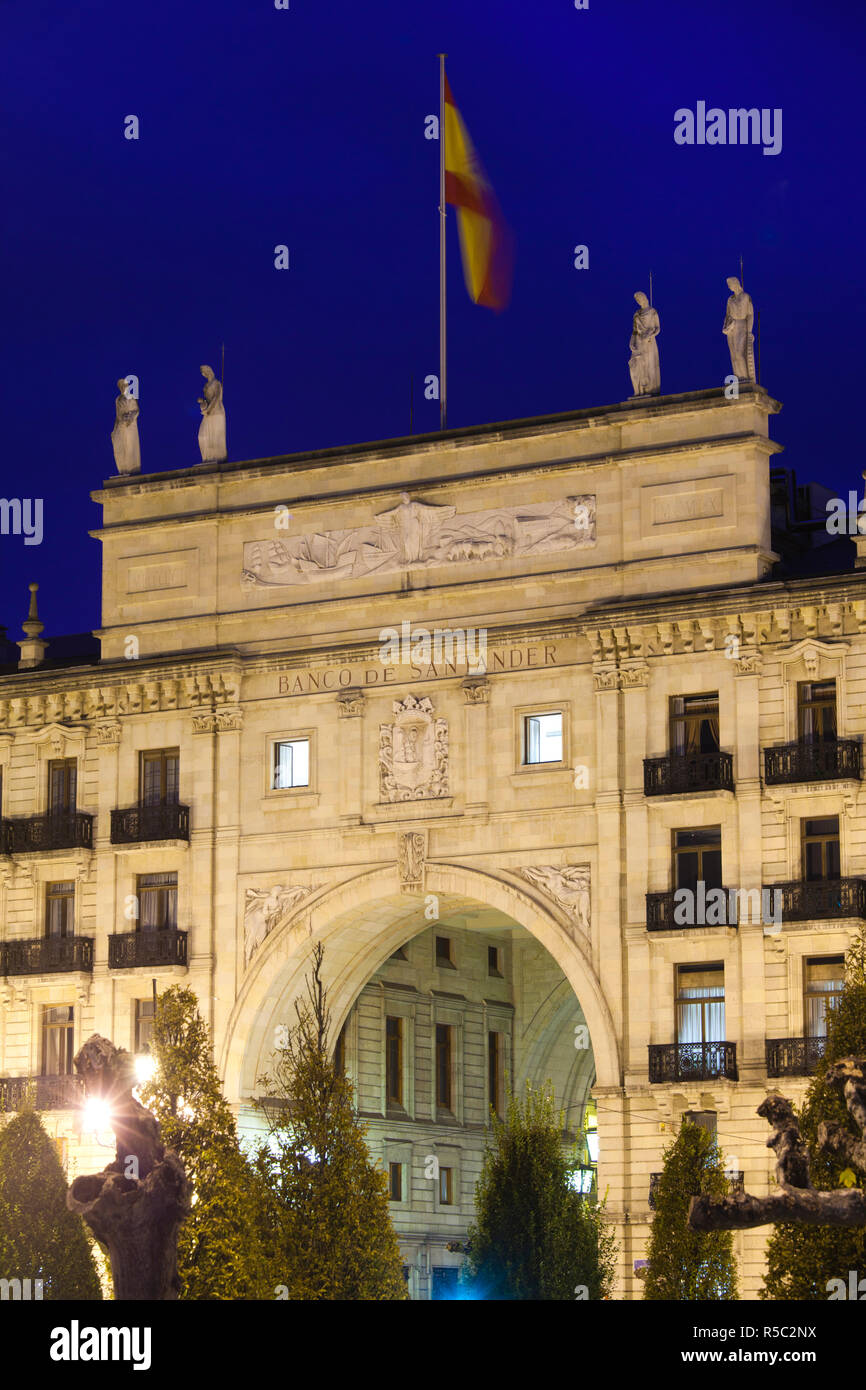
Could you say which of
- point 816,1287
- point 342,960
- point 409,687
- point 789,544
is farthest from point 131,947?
point 816,1287

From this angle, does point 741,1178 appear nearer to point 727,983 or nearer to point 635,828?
point 727,983

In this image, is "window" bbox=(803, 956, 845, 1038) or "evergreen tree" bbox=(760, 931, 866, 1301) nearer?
"evergreen tree" bbox=(760, 931, 866, 1301)

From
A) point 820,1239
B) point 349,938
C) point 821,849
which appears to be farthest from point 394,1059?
point 820,1239

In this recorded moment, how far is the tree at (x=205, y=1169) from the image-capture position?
42562 millimetres

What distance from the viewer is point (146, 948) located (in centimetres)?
5506

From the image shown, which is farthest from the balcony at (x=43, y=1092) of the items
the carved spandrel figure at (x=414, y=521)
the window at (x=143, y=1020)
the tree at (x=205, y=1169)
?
the carved spandrel figure at (x=414, y=521)

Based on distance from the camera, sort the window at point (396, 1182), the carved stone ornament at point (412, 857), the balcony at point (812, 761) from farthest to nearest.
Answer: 1. the window at point (396, 1182)
2. the carved stone ornament at point (412, 857)
3. the balcony at point (812, 761)

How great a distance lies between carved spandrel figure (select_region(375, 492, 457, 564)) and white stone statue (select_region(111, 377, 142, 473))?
24.2ft

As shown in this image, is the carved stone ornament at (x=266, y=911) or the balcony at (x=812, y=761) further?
the carved stone ornament at (x=266, y=911)

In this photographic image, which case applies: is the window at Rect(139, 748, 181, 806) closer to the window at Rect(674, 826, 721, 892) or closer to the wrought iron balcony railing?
the window at Rect(674, 826, 721, 892)

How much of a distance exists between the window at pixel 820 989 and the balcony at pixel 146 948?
1373 cm

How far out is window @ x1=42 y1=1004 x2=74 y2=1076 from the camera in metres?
56.6

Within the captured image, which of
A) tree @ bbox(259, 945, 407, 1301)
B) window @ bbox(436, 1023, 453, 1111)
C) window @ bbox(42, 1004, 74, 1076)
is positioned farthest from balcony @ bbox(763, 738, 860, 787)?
window @ bbox(42, 1004, 74, 1076)

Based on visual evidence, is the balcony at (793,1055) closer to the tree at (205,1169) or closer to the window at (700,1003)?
the window at (700,1003)
